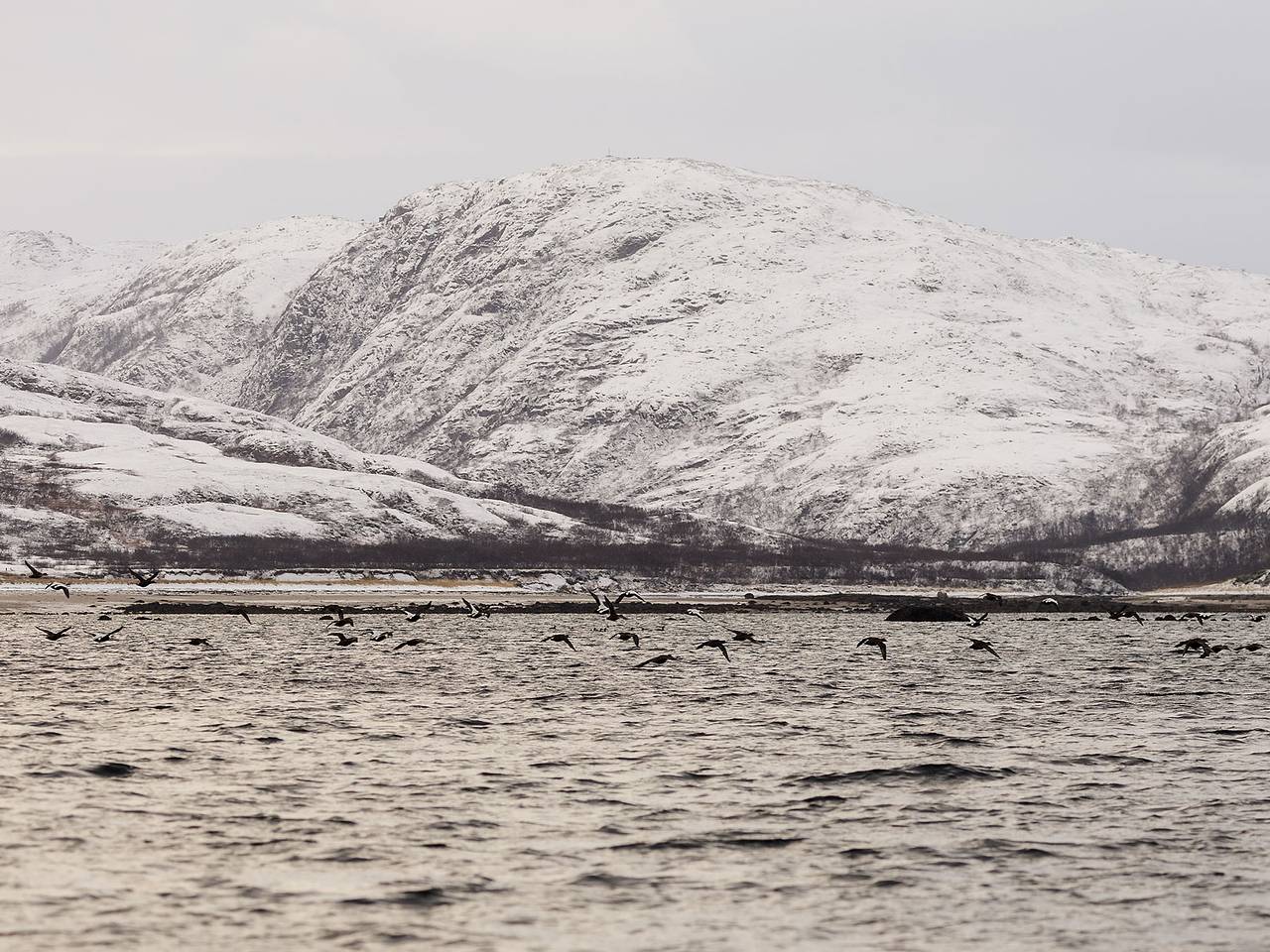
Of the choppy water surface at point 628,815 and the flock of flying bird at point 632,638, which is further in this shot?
the flock of flying bird at point 632,638

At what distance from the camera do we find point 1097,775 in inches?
1741

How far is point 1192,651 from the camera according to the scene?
109 meters

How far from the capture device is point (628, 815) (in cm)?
3672

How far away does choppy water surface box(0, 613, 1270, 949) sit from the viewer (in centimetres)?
2667

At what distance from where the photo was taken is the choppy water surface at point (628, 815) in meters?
26.7

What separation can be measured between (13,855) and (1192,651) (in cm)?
9290

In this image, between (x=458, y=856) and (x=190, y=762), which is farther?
(x=190, y=762)

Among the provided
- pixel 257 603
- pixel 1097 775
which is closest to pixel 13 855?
pixel 1097 775

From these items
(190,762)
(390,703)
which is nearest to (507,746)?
(190,762)

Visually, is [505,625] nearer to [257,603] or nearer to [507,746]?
[257,603]

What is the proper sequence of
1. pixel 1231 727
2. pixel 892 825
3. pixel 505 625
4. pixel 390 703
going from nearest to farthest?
1. pixel 892 825
2. pixel 1231 727
3. pixel 390 703
4. pixel 505 625

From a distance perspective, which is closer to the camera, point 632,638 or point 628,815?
point 628,815

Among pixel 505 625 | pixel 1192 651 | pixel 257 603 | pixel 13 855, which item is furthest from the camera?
pixel 257 603

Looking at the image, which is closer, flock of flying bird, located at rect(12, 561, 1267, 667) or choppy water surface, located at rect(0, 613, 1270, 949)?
choppy water surface, located at rect(0, 613, 1270, 949)
